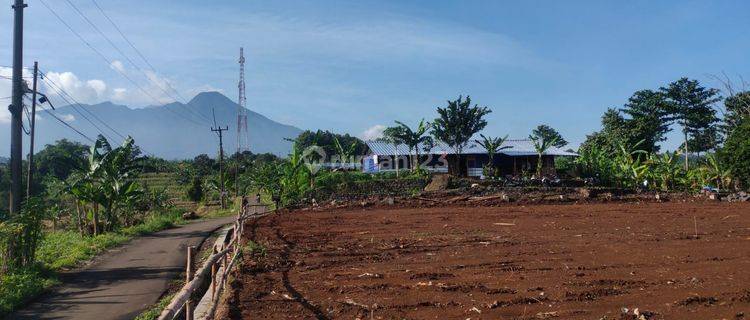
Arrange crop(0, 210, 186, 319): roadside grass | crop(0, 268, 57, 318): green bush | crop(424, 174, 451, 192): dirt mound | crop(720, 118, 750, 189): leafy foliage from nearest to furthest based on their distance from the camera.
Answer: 1. crop(0, 268, 57, 318): green bush
2. crop(0, 210, 186, 319): roadside grass
3. crop(720, 118, 750, 189): leafy foliage
4. crop(424, 174, 451, 192): dirt mound

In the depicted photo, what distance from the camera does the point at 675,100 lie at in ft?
131

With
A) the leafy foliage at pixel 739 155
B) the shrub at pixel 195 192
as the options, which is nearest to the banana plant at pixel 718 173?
the leafy foliage at pixel 739 155

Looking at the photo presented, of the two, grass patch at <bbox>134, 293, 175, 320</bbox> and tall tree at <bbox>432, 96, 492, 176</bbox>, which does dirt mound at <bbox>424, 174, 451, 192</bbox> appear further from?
grass patch at <bbox>134, 293, 175, 320</bbox>

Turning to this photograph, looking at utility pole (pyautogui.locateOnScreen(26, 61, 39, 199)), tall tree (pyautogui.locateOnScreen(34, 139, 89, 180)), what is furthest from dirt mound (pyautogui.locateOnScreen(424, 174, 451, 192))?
tall tree (pyautogui.locateOnScreen(34, 139, 89, 180))

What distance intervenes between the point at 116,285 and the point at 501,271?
5881 millimetres

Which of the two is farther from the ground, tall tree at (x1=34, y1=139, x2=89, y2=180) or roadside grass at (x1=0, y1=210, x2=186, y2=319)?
tall tree at (x1=34, y1=139, x2=89, y2=180)

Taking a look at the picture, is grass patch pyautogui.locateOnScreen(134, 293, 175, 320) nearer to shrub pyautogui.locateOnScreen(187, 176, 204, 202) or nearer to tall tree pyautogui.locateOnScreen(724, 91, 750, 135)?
shrub pyautogui.locateOnScreen(187, 176, 204, 202)

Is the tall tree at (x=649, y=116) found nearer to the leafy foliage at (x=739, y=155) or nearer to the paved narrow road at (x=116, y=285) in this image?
the leafy foliage at (x=739, y=155)

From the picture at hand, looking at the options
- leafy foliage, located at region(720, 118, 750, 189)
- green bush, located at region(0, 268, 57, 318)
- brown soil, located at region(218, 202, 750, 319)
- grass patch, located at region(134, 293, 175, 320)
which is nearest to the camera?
brown soil, located at region(218, 202, 750, 319)

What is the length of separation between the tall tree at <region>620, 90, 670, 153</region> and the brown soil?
81.3 ft

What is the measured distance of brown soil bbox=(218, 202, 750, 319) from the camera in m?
6.17

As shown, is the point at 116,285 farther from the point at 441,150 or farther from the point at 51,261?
the point at 441,150

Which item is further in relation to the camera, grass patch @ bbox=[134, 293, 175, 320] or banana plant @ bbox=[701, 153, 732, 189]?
banana plant @ bbox=[701, 153, 732, 189]

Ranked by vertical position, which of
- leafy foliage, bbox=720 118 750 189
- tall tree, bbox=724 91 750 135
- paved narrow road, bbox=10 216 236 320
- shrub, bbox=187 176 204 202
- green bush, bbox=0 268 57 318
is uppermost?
tall tree, bbox=724 91 750 135
